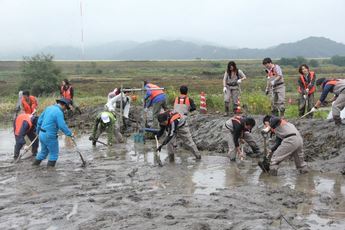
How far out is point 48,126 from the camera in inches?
422

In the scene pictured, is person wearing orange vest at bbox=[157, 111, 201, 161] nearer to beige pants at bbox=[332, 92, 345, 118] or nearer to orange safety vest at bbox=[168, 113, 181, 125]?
orange safety vest at bbox=[168, 113, 181, 125]

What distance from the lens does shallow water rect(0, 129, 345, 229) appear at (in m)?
7.19

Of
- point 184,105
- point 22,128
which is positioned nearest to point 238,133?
point 184,105

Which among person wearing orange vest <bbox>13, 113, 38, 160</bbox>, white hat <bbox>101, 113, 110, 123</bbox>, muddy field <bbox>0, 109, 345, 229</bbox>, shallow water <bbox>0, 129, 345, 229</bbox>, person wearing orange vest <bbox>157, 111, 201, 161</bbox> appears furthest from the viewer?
white hat <bbox>101, 113, 110, 123</bbox>

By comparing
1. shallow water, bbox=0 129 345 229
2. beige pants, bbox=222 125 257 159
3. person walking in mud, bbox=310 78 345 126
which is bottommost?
shallow water, bbox=0 129 345 229

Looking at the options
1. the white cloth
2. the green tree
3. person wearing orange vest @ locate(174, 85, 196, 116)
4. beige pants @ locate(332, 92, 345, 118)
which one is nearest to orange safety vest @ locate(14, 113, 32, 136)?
the white cloth

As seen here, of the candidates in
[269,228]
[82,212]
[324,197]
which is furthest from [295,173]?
[82,212]

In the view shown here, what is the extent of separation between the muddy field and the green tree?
19.2 metres

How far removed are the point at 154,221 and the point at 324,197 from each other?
290cm

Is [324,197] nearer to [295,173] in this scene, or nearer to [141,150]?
[295,173]

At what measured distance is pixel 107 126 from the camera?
14.1 metres

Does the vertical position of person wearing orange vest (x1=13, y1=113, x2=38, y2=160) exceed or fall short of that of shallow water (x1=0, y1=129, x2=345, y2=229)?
it exceeds it

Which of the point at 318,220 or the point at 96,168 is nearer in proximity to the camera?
the point at 318,220

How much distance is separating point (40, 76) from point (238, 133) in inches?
937
